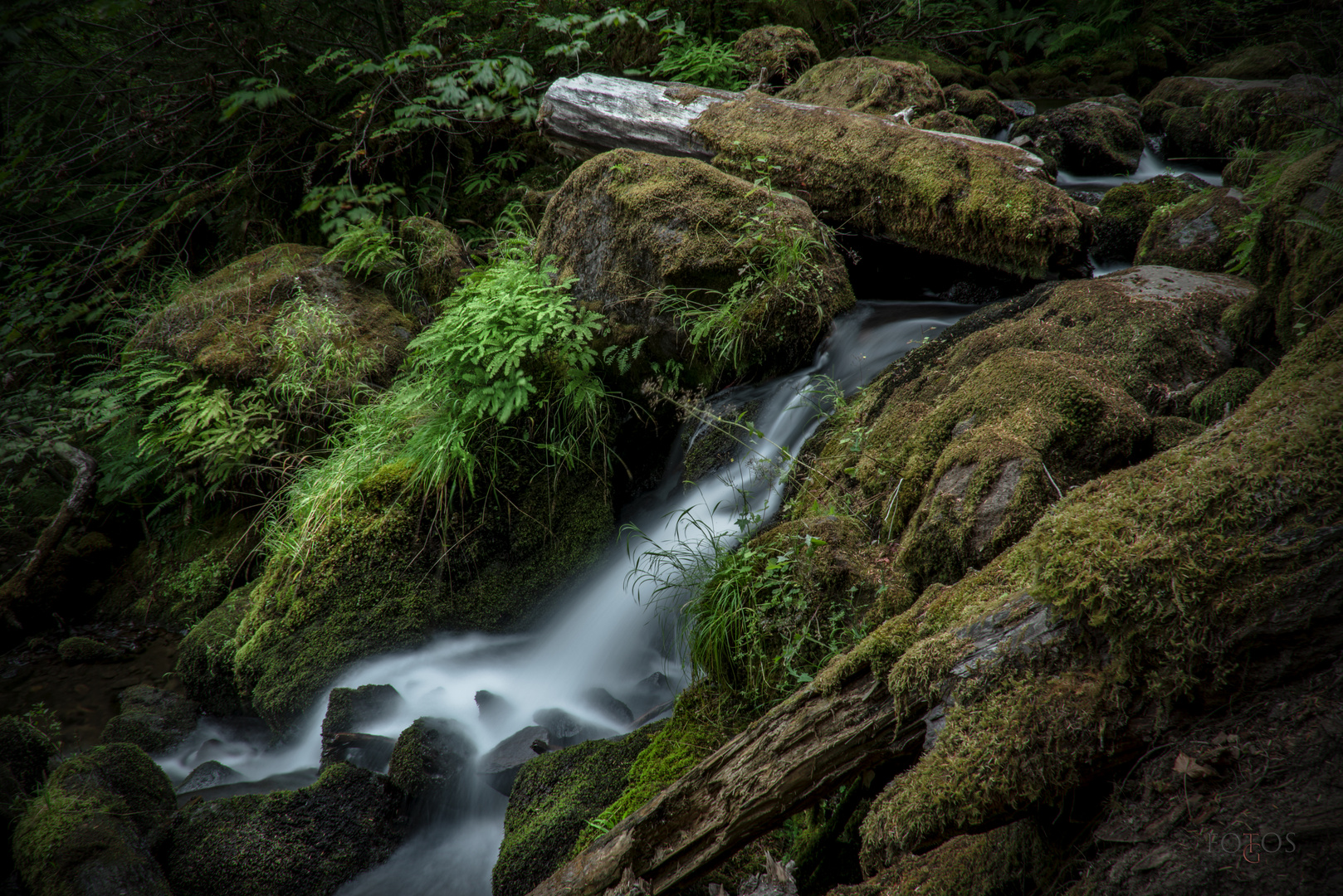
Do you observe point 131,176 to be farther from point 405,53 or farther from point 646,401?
point 646,401

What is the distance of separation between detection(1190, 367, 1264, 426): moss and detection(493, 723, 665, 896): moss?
277 centimetres

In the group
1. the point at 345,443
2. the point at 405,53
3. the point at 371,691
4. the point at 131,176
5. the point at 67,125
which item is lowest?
the point at 371,691

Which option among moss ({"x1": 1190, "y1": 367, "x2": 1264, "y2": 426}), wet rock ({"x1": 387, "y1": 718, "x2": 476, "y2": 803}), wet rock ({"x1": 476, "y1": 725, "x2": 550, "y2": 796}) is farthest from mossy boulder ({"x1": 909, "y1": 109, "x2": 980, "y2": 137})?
wet rock ({"x1": 387, "y1": 718, "x2": 476, "y2": 803})

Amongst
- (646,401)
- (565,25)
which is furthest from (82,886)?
(565,25)

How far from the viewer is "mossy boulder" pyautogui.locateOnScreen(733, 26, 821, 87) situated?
23.8 ft

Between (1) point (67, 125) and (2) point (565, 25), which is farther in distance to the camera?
(1) point (67, 125)

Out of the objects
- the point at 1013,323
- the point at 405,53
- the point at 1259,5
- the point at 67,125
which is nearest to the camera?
the point at 1013,323

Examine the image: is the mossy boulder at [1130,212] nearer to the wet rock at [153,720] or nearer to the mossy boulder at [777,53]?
the mossy boulder at [777,53]

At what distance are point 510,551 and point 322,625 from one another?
1437 mm

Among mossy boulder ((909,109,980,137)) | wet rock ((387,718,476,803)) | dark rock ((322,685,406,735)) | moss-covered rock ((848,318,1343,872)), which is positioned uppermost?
mossy boulder ((909,109,980,137))

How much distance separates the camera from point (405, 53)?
7039 millimetres

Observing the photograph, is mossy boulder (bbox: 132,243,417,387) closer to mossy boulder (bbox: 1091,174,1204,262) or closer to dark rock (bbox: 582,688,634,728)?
dark rock (bbox: 582,688,634,728)

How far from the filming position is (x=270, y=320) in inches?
258

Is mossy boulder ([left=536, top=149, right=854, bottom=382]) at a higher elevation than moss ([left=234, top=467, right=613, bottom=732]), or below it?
higher
